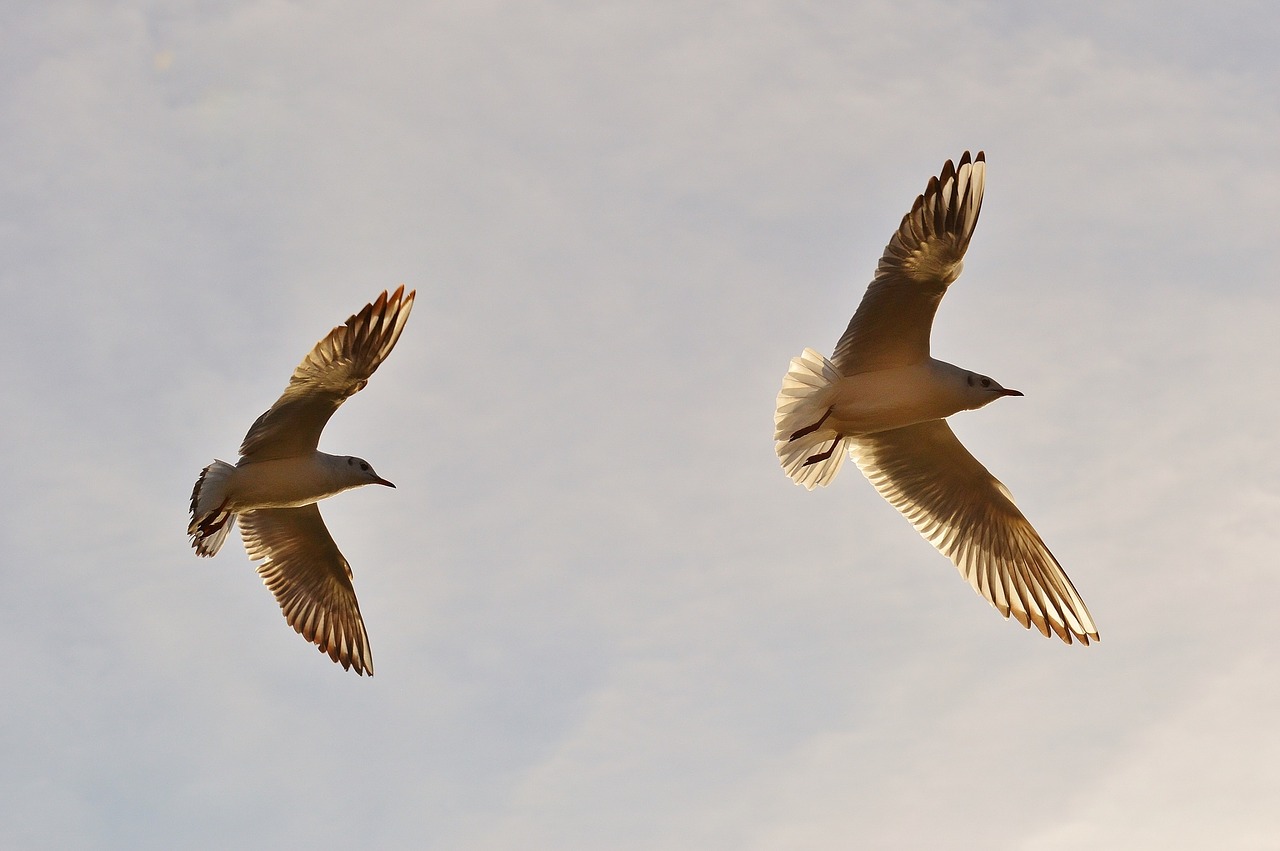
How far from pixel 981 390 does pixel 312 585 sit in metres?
7.06

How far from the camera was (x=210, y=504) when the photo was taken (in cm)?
1303

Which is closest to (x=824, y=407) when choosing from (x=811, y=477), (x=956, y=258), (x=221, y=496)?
(x=811, y=477)

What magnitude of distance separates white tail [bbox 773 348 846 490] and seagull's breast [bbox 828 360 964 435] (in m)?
0.13

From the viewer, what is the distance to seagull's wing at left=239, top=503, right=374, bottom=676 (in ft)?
47.3

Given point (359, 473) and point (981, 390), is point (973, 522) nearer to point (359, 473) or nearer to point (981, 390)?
point (981, 390)

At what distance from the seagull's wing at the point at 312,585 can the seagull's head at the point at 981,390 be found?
6538 millimetres

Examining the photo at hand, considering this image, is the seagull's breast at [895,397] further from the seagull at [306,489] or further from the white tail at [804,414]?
the seagull at [306,489]

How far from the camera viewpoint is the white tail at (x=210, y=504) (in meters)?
13.0

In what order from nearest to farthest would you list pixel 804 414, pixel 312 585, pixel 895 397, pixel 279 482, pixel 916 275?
1. pixel 916 275
2. pixel 895 397
3. pixel 804 414
4. pixel 279 482
5. pixel 312 585

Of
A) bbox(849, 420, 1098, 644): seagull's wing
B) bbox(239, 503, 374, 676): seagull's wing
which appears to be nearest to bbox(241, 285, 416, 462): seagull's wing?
bbox(239, 503, 374, 676): seagull's wing

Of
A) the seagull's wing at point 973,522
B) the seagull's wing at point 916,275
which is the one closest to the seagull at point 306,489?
the seagull's wing at point 916,275

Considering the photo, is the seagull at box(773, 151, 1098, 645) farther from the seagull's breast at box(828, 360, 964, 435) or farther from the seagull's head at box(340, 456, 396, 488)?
the seagull's head at box(340, 456, 396, 488)

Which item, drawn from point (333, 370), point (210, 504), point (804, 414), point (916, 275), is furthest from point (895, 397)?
point (210, 504)

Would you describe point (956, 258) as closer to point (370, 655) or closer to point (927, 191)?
point (927, 191)
